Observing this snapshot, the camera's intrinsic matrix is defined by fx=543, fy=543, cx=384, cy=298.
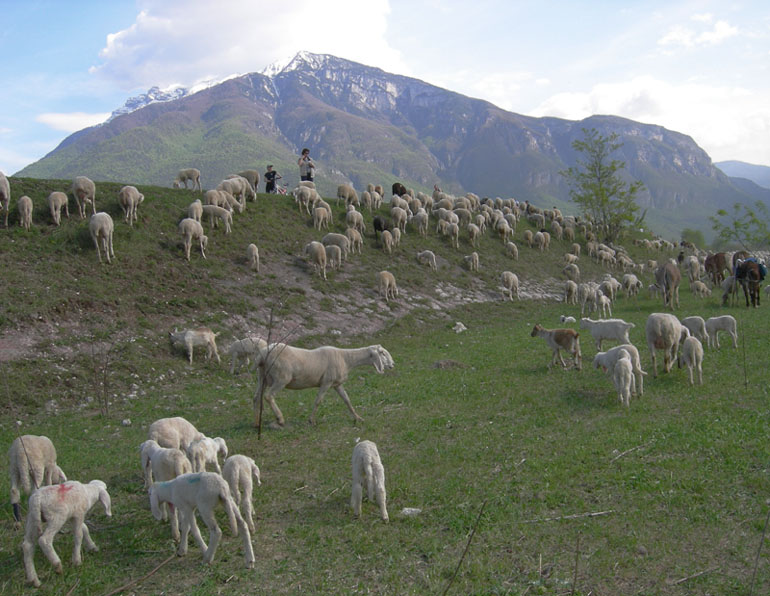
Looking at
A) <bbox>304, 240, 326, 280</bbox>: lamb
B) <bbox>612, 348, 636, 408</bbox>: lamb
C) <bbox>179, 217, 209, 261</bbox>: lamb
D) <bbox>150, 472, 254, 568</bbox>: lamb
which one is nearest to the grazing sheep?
<bbox>179, 217, 209, 261</bbox>: lamb

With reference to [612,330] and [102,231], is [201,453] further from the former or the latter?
[102,231]

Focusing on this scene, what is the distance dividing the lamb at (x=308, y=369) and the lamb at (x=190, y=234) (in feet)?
38.5

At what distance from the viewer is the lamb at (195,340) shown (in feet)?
53.3

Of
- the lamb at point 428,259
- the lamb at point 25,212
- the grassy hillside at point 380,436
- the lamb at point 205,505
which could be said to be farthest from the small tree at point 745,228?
the lamb at point 205,505

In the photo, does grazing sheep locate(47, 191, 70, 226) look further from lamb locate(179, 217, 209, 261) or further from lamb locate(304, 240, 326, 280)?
lamb locate(304, 240, 326, 280)

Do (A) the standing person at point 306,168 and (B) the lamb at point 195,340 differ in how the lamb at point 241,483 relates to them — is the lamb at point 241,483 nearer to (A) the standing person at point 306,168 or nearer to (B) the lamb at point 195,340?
(B) the lamb at point 195,340

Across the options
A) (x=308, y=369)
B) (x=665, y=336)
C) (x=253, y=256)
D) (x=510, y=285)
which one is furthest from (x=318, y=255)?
(x=665, y=336)

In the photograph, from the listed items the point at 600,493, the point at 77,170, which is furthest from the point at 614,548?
the point at 77,170

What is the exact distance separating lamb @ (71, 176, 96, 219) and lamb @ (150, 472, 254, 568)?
18259mm

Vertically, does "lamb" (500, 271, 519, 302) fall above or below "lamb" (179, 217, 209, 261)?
below

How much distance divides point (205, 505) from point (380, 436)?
4.60 metres

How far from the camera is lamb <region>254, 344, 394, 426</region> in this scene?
11023 millimetres

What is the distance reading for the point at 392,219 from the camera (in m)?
33.4

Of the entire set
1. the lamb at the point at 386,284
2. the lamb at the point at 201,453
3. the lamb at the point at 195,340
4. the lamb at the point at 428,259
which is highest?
the lamb at the point at 428,259
